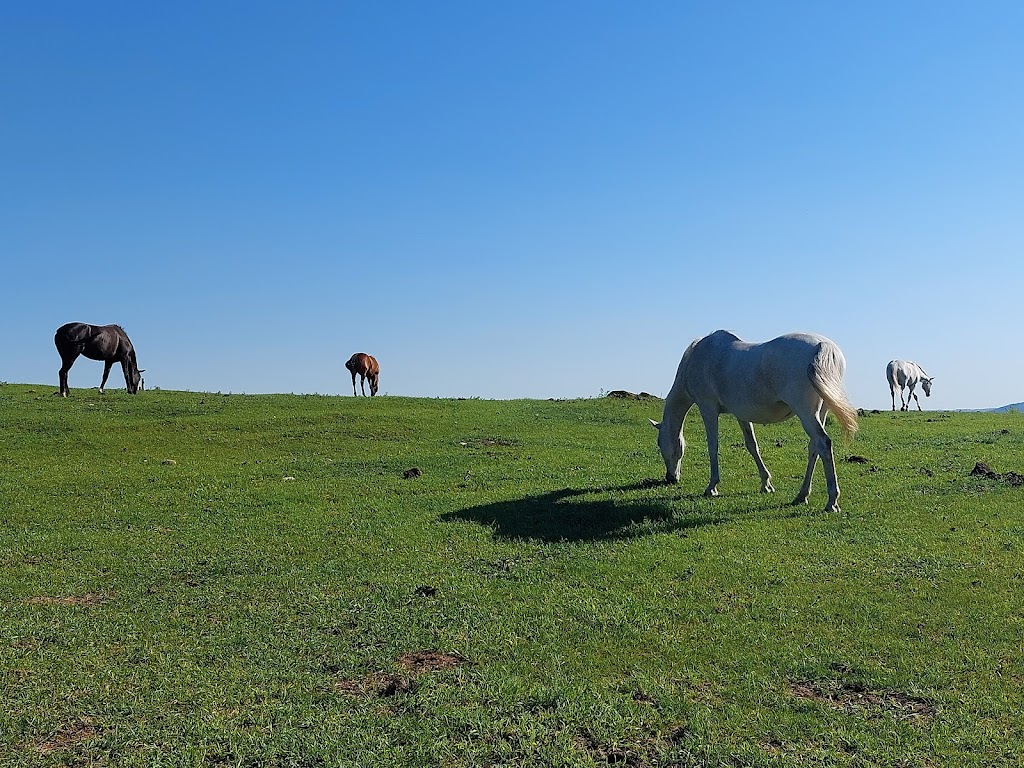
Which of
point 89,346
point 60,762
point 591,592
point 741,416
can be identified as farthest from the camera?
point 89,346

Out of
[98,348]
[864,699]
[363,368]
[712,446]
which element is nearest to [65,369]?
[98,348]

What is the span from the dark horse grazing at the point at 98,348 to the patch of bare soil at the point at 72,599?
20.3m

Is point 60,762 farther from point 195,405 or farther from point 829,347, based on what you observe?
point 195,405

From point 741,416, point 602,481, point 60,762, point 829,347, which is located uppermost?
point 829,347

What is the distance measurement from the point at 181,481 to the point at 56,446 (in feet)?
17.4

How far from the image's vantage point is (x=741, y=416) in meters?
13.0

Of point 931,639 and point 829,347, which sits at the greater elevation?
point 829,347

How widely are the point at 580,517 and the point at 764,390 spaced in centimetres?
340

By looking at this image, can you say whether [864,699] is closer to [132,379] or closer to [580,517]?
[580,517]

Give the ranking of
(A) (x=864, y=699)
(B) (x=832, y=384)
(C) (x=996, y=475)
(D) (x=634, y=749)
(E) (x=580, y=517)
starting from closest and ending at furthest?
(D) (x=634, y=749), (A) (x=864, y=699), (B) (x=832, y=384), (E) (x=580, y=517), (C) (x=996, y=475)

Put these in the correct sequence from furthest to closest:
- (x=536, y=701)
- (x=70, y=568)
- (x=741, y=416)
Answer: (x=741, y=416) < (x=70, y=568) < (x=536, y=701)

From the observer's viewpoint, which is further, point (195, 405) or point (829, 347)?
point (195, 405)

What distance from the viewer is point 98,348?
2812cm

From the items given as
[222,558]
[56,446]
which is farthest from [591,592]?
[56,446]
